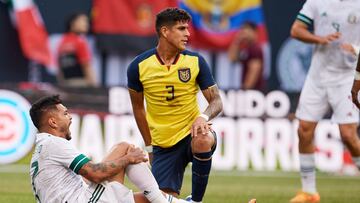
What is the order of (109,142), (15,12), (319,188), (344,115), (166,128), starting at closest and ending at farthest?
(166,128), (344,115), (319,188), (109,142), (15,12)

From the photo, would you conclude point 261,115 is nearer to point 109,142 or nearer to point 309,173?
point 109,142

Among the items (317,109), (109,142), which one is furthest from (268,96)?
(317,109)

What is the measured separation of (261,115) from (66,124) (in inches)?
344

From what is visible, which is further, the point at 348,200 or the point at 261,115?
the point at 261,115

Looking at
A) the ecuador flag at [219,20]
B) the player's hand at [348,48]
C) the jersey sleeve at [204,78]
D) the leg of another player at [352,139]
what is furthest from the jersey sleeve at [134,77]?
the ecuador flag at [219,20]

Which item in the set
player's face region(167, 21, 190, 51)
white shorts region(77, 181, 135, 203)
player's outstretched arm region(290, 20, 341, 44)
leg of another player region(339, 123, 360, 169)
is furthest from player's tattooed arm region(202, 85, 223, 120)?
leg of another player region(339, 123, 360, 169)

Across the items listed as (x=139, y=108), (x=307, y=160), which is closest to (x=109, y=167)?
(x=139, y=108)

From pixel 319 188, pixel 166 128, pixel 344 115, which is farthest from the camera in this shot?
pixel 319 188

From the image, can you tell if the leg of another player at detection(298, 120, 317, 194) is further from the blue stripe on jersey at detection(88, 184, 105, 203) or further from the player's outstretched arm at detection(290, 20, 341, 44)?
the blue stripe on jersey at detection(88, 184, 105, 203)

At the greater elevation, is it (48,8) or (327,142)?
(48,8)

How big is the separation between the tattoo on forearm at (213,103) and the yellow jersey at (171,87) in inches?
2.5

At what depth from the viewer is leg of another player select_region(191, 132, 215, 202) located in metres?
10.9

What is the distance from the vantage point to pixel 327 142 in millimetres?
18219

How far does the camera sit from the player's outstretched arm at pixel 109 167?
974 cm
